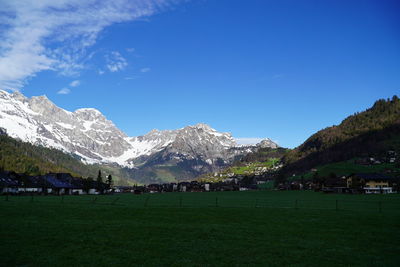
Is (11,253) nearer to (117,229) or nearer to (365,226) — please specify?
(117,229)

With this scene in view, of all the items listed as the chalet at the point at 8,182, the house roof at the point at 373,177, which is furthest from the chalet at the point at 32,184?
the house roof at the point at 373,177

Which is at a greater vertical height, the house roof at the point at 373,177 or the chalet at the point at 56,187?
the house roof at the point at 373,177

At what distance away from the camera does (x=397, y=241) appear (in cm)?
2431

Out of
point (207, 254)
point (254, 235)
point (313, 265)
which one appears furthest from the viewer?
point (254, 235)

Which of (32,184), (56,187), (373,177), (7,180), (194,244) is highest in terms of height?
(373,177)

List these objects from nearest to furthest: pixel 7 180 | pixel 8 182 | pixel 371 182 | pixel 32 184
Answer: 1. pixel 371 182
2. pixel 8 182
3. pixel 7 180
4. pixel 32 184

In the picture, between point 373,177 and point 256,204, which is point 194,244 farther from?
point 373,177

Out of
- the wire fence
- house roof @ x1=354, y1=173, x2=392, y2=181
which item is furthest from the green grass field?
house roof @ x1=354, y1=173, x2=392, y2=181

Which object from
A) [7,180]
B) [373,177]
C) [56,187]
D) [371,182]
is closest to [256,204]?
[371,182]

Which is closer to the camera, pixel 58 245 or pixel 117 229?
pixel 58 245

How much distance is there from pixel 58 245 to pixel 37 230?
608cm

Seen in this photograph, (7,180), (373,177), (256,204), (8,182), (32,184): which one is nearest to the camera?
(256,204)

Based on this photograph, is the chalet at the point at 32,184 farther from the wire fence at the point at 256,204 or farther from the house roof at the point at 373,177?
the house roof at the point at 373,177

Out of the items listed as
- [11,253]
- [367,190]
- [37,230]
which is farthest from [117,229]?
[367,190]
